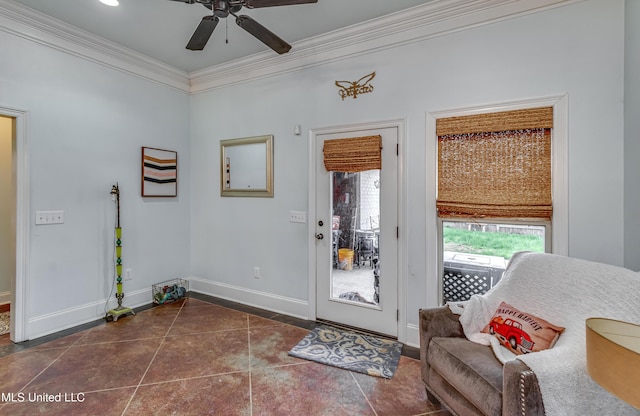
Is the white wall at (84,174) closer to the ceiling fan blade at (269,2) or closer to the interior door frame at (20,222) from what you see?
the interior door frame at (20,222)

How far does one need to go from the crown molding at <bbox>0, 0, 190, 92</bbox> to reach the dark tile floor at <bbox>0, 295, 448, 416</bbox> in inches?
107

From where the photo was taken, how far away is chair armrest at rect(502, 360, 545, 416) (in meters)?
1.18

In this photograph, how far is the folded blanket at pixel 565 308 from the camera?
119cm

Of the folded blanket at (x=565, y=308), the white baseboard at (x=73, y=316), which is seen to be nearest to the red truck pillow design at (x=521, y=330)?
the folded blanket at (x=565, y=308)

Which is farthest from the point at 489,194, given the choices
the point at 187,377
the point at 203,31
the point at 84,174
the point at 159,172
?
Answer: the point at 84,174

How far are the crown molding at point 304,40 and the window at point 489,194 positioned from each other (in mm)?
796

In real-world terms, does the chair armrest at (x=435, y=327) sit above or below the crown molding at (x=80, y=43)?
below

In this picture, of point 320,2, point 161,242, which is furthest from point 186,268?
point 320,2

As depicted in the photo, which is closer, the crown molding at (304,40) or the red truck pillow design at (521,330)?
the red truck pillow design at (521,330)

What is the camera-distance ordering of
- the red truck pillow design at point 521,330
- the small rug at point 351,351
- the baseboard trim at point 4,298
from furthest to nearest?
the baseboard trim at point 4,298, the small rug at point 351,351, the red truck pillow design at point 521,330

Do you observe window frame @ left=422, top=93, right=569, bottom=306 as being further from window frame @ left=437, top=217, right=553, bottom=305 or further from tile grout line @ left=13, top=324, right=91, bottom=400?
tile grout line @ left=13, top=324, right=91, bottom=400

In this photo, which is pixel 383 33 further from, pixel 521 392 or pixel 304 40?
pixel 521 392

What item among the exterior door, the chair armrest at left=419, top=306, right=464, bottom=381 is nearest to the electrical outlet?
the exterior door

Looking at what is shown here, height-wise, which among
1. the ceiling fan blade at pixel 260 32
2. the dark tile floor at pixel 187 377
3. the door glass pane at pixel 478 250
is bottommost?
the dark tile floor at pixel 187 377
